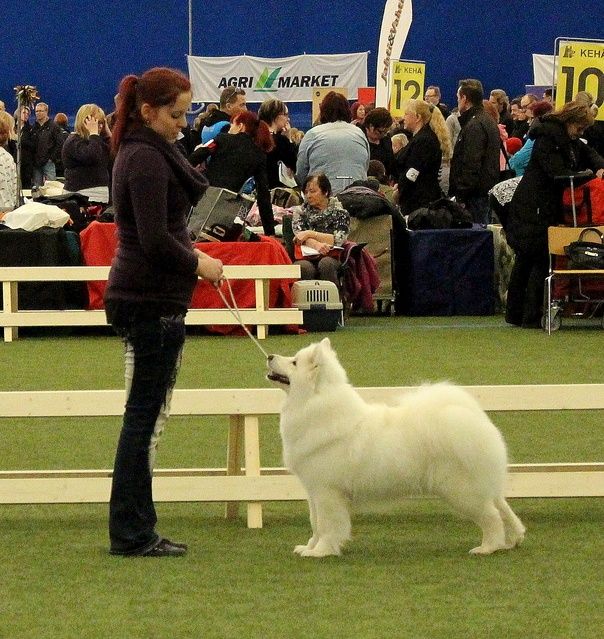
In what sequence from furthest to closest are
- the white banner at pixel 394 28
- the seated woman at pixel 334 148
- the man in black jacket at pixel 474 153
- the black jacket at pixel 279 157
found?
the white banner at pixel 394 28, the black jacket at pixel 279 157, the man in black jacket at pixel 474 153, the seated woman at pixel 334 148

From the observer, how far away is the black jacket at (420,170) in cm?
1261

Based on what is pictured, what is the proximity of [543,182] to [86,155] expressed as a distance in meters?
4.15

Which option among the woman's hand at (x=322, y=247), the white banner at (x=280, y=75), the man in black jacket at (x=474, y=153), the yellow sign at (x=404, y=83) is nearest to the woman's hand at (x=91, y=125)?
the woman's hand at (x=322, y=247)

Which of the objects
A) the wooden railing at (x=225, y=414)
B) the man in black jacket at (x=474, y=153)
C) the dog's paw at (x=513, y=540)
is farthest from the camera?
the man in black jacket at (x=474, y=153)

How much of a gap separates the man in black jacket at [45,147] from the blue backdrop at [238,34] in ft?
26.2

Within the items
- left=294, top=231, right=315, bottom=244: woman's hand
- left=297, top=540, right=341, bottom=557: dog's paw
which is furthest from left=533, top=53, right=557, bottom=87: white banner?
left=297, top=540, right=341, bottom=557: dog's paw

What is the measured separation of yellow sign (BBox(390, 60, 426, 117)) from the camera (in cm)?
1806

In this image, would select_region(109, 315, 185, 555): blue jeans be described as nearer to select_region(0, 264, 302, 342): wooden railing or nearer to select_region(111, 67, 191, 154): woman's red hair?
select_region(111, 67, 191, 154): woman's red hair

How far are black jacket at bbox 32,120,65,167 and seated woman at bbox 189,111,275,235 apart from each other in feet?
24.5

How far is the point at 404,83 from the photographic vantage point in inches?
717

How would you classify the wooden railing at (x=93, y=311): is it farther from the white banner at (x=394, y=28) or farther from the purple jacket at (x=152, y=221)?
the white banner at (x=394, y=28)

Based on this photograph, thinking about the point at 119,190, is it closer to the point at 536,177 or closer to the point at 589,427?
the point at 589,427

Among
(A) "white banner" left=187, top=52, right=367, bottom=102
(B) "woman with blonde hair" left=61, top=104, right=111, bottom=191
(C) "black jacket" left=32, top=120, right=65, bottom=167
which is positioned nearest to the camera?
(B) "woman with blonde hair" left=61, top=104, right=111, bottom=191

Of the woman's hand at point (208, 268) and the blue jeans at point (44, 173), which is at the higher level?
the blue jeans at point (44, 173)
